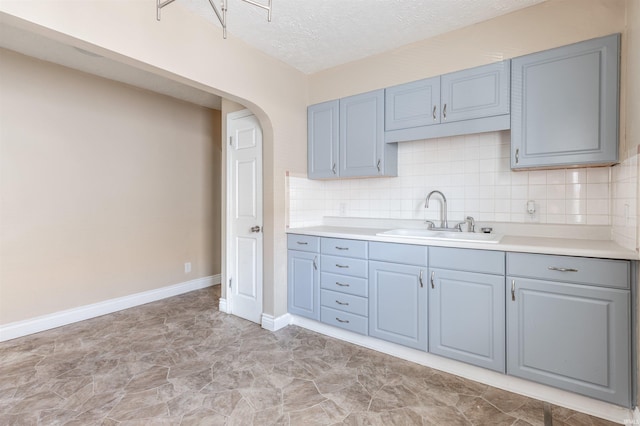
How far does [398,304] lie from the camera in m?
2.37

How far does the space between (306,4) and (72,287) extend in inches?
136

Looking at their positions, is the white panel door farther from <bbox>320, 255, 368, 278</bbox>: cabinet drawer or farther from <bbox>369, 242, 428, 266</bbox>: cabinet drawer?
<bbox>369, 242, 428, 266</bbox>: cabinet drawer

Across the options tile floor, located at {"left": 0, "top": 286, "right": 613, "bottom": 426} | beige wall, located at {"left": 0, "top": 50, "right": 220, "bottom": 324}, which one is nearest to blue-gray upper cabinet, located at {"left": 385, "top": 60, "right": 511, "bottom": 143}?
tile floor, located at {"left": 0, "top": 286, "right": 613, "bottom": 426}

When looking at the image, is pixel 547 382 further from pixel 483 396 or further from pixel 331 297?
pixel 331 297

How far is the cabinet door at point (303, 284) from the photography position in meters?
2.85

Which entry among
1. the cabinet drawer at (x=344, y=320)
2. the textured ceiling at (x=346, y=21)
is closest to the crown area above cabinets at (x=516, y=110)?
the textured ceiling at (x=346, y=21)

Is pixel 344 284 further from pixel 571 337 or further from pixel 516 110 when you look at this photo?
pixel 516 110

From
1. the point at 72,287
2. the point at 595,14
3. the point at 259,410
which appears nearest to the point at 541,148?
the point at 595,14

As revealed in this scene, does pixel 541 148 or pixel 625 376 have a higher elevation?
pixel 541 148

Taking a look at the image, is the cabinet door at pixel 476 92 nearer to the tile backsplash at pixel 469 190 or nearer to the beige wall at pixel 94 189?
the tile backsplash at pixel 469 190

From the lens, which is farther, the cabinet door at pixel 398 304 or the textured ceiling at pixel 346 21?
the cabinet door at pixel 398 304

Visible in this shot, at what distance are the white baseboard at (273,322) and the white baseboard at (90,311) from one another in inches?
66.5

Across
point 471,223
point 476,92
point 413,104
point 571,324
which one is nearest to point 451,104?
point 476,92

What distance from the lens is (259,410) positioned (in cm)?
182
